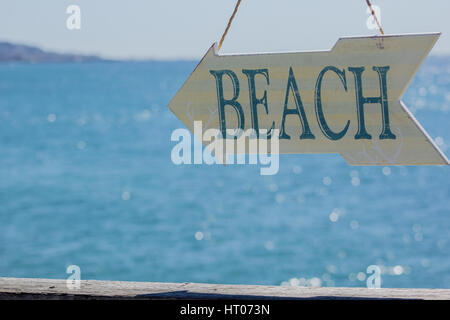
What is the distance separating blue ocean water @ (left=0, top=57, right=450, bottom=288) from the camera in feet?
34.8

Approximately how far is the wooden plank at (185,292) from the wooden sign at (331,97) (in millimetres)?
379

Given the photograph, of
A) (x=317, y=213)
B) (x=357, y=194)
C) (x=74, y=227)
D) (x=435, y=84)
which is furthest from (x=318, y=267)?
(x=435, y=84)

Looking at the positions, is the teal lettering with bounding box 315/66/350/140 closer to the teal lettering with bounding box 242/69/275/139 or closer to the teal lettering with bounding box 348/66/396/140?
the teal lettering with bounding box 348/66/396/140

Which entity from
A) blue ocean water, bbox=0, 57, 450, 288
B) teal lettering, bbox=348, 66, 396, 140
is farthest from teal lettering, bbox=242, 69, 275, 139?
blue ocean water, bbox=0, 57, 450, 288

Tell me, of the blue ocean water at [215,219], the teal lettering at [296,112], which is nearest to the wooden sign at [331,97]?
the teal lettering at [296,112]

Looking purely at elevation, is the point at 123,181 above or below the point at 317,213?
above

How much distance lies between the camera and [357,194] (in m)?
17.1

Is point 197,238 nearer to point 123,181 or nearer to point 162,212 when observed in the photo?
point 162,212

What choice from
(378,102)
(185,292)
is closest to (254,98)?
(378,102)

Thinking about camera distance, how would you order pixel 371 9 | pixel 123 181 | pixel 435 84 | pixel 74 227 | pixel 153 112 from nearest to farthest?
pixel 371 9, pixel 74 227, pixel 123 181, pixel 153 112, pixel 435 84

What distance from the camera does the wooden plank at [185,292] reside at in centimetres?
182

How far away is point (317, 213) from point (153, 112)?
28.8 m

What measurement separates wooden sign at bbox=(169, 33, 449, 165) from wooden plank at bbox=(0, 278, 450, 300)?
1.24ft

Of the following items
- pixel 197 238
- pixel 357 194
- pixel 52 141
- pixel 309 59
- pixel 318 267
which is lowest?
pixel 309 59
